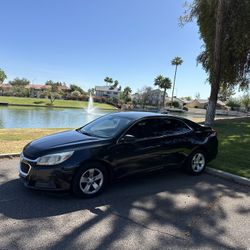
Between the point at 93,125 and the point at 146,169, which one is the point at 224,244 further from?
the point at 93,125

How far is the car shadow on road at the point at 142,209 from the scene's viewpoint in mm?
3854

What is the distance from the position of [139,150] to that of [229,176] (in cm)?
246

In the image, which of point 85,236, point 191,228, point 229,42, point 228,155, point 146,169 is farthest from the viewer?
point 229,42

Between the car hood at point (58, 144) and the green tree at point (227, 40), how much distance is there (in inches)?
349

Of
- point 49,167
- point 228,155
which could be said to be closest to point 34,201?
point 49,167

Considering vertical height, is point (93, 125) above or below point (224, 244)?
above

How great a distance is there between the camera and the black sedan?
4.81m

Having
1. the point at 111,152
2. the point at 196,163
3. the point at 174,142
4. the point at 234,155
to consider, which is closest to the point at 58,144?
the point at 111,152

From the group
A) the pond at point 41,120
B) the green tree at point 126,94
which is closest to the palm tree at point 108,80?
the green tree at point 126,94

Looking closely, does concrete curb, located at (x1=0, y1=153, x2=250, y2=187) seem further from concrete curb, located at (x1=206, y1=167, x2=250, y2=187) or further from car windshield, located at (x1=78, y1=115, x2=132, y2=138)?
car windshield, located at (x1=78, y1=115, x2=132, y2=138)

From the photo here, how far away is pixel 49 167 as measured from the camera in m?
4.74

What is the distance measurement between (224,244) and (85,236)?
1810 millimetres

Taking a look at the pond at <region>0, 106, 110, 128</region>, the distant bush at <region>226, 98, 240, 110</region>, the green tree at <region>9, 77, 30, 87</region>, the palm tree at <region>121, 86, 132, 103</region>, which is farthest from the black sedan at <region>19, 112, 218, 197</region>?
the green tree at <region>9, 77, 30, 87</region>

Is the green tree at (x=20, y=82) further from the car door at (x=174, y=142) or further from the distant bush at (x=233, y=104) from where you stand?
the car door at (x=174, y=142)
